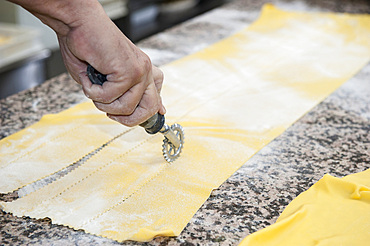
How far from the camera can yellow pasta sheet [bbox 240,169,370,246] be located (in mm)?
742

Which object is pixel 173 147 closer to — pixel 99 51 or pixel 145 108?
pixel 145 108

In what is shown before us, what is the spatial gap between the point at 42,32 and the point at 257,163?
236 centimetres

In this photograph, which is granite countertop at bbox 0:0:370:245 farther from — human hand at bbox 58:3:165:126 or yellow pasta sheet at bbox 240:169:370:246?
human hand at bbox 58:3:165:126

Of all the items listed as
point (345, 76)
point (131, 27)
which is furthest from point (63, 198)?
Result: point (131, 27)

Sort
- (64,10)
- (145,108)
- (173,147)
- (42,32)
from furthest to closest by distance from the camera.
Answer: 1. (42,32)
2. (173,147)
3. (145,108)
4. (64,10)

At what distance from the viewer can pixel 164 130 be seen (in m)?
0.94

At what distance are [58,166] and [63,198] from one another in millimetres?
126

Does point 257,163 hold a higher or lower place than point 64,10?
lower

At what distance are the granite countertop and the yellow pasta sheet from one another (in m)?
0.03

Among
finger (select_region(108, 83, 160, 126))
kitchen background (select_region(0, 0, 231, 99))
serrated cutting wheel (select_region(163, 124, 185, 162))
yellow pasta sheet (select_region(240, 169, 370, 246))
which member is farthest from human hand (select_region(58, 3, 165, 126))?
kitchen background (select_region(0, 0, 231, 99))

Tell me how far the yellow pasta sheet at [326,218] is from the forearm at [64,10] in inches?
16.6

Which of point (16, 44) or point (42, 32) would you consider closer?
point (16, 44)

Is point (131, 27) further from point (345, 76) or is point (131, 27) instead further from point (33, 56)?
point (345, 76)

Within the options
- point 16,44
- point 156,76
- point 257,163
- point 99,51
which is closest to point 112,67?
point 99,51
